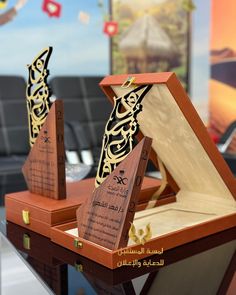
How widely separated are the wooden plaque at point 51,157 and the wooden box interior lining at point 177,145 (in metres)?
0.18

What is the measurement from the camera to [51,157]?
1.09 metres

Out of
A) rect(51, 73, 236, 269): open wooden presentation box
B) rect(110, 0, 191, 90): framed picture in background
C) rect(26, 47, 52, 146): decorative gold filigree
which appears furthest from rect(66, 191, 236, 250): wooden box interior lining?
rect(110, 0, 191, 90): framed picture in background

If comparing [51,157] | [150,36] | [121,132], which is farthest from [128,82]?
[150,36]

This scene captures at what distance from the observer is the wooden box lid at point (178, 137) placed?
35.9 inches

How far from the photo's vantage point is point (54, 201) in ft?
3.48

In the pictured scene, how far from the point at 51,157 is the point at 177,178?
14.8 inches

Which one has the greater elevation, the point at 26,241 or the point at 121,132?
the point at 121,132

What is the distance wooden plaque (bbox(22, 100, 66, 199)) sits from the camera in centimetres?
107

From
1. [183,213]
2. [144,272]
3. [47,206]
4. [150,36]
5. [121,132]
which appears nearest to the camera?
[144,272]

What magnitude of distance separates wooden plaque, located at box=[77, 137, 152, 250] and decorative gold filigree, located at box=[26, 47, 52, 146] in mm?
363

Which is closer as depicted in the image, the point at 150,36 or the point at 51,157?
the point at 51,157

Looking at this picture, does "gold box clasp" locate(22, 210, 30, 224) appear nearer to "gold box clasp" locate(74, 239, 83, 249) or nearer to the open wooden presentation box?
the open wooden presentation box

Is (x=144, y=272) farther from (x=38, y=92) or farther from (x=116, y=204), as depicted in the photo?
(x=38, y=92)

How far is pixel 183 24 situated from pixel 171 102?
12.3ft
